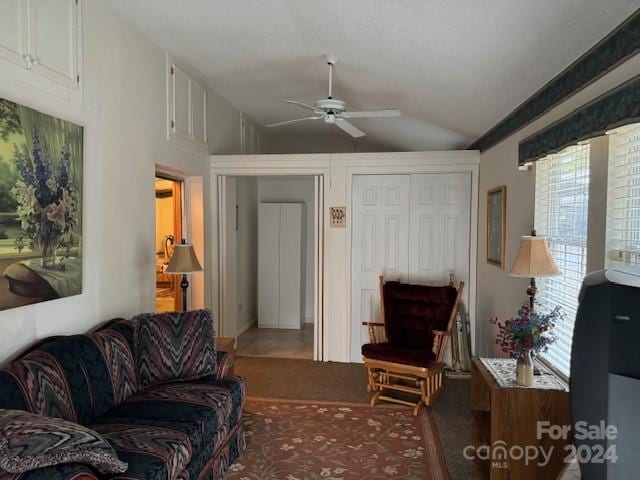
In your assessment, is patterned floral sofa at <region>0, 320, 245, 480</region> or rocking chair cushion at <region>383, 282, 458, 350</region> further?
rocking chair cushion at <region>383, 282, 458, 350</region>

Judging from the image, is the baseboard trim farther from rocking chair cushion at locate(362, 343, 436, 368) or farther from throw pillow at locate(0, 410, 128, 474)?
throw pillow at locate(0, 410, 128, 474)

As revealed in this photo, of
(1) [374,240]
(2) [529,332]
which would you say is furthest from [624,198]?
(1) [374,240]

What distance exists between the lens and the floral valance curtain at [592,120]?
5.43 feet

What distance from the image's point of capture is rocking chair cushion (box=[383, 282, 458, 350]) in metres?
3.91

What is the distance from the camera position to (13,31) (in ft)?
6.72

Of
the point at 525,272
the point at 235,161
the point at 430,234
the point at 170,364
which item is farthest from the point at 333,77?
the point at 170,364

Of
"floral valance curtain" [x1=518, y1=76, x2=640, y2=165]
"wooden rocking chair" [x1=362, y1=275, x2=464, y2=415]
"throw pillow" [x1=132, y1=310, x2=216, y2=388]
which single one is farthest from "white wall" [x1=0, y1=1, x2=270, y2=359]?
"floral valance curtain" [x1=518, y1=76, x2=640, y2=165]

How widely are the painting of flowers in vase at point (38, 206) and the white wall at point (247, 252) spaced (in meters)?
3.00

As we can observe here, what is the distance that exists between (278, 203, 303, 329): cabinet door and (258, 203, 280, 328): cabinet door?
72mm

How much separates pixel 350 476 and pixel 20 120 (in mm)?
2623

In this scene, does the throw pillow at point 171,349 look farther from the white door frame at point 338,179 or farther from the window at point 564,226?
the window at point 564,226

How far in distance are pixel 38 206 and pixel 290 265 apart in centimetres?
399

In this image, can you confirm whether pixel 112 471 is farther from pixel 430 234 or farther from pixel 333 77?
pixel 430 234

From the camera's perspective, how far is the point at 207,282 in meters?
4.48
